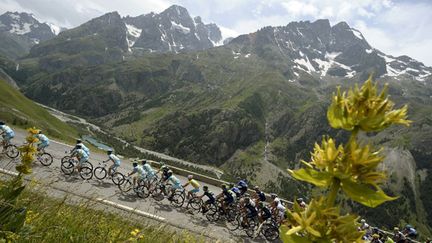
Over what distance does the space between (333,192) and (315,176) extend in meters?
0.20

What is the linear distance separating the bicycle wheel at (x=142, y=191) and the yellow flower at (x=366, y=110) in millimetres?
22786

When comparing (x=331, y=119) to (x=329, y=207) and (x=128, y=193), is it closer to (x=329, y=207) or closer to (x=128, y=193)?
(x=329, y=207)

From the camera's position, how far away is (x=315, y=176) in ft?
7.01

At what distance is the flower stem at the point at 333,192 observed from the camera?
1911 mm

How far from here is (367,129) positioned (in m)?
2.09

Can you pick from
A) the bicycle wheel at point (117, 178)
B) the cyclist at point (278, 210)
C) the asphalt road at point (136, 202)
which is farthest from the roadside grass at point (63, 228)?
the bicycle wheel at point (117, 178)

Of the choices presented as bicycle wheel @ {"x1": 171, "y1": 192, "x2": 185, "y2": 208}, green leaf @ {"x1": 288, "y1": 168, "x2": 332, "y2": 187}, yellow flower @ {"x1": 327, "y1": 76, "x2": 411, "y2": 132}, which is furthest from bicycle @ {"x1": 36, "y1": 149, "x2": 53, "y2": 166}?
yellow flower @ {"x1": 327, "y1": 76, "x2": 411, "y2": 132}

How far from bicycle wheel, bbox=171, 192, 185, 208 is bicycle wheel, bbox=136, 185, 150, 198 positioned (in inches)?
64.0

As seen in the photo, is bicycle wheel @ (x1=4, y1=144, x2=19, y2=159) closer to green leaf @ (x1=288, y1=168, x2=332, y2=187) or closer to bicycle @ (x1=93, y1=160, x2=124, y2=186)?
bicycle @ (x1=93, y1=160, x2=124, y2=186)

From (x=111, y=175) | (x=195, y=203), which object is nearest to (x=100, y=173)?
(x=111, y=175)

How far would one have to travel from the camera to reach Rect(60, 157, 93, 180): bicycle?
2375cm

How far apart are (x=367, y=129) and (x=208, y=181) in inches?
1497

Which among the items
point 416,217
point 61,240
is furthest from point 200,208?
point 416,217

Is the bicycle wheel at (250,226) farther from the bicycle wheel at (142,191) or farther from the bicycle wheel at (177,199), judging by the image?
the bicycle wheel at (142,191)
